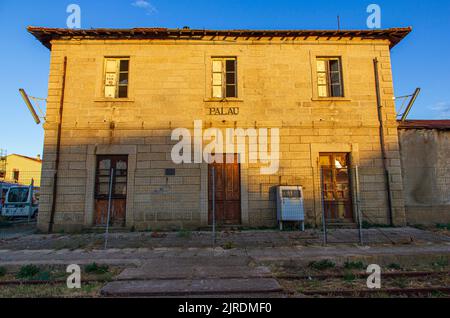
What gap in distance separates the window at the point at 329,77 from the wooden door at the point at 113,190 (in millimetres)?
8220

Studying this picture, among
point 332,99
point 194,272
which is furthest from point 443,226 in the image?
point 194,272

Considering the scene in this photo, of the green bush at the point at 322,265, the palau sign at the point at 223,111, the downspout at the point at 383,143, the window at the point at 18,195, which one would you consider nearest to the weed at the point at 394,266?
the green bush at the point at 322,265

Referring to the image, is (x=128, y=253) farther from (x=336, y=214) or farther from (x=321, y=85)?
(x=321, y=85)

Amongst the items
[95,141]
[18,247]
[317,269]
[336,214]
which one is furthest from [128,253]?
[336,214]

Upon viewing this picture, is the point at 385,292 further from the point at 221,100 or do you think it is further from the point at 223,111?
the point at 221,100

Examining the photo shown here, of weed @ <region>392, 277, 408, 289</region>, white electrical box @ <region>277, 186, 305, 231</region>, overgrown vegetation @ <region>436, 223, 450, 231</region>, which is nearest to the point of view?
weed @ <region>392, 277, 408, 289</region>

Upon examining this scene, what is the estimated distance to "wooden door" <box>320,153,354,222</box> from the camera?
983cm

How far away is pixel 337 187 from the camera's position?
9.95m

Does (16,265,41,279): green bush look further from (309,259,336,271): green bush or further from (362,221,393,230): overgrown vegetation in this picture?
(362,221,393,230): overgrown vegetation

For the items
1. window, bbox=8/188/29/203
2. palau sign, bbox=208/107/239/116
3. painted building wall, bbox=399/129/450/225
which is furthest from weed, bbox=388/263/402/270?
window, bbox=8/188/29/203

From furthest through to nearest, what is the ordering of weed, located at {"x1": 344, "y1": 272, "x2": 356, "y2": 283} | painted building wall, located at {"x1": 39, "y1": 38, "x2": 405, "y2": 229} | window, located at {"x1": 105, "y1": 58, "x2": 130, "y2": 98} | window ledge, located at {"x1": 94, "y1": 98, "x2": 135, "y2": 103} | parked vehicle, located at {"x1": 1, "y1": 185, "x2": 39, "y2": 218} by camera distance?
parked vehicle, located at {"x1": 1, "y1": 185, "x2": 39, "y2": 218} < window, located at {"x1": 105, "y1": 58, "x2": 130, "y2": 98} < window ledge, located at {"x1": 94, "y1": 98, "x2": 135, "y2": 103} < painted building wall, located at {"x1": 39, "y1": 38, "x2": 405, "y2": 229} < weed, located at {"x1": 344, "y1": 272, "x2": 356, "y2": 283}

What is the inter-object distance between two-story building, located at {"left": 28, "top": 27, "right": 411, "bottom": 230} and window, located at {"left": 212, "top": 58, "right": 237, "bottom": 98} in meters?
0.04

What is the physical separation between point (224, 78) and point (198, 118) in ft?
6.57
